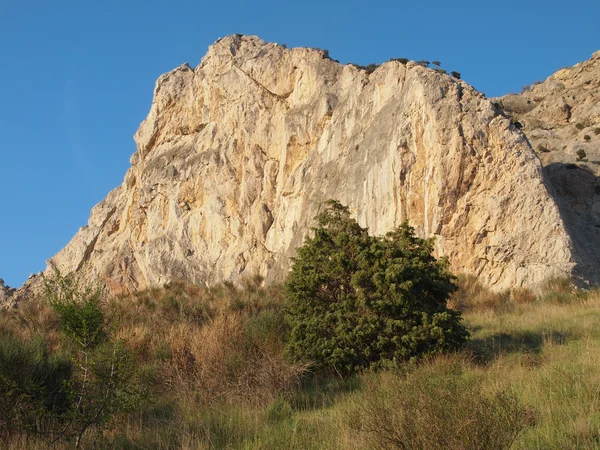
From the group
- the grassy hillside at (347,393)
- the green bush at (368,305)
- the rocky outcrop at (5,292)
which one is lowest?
the grassy hillside at (347,393)

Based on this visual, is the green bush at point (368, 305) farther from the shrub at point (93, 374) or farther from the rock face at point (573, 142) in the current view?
the rock face at point (573, 142)

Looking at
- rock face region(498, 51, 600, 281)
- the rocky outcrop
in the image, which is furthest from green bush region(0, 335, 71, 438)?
the rocky outcrop

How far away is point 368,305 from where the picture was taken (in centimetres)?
939

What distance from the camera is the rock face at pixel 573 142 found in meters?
20.6

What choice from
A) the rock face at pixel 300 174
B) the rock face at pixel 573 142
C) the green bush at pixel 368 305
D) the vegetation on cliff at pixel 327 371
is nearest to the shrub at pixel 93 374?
the vegetation on cliff at pixel 327 371

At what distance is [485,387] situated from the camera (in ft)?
22.6

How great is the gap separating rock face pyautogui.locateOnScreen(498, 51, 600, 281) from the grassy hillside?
7492 millimetres

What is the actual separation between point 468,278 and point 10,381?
1524cm

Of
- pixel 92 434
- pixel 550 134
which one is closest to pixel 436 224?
pixel 92 434

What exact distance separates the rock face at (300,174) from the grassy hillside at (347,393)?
622 cm

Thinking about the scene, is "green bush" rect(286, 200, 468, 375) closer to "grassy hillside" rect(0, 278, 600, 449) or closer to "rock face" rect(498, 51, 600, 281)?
"grassy hillside" rect(0, 278, 600, 449)

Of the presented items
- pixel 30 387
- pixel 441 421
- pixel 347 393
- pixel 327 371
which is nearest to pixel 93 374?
pixel 30 387

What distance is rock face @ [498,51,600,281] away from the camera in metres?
20.6

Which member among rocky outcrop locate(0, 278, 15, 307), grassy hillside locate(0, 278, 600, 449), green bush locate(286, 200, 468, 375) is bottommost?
grassy hillside locate(0, 278, 600, 449)
